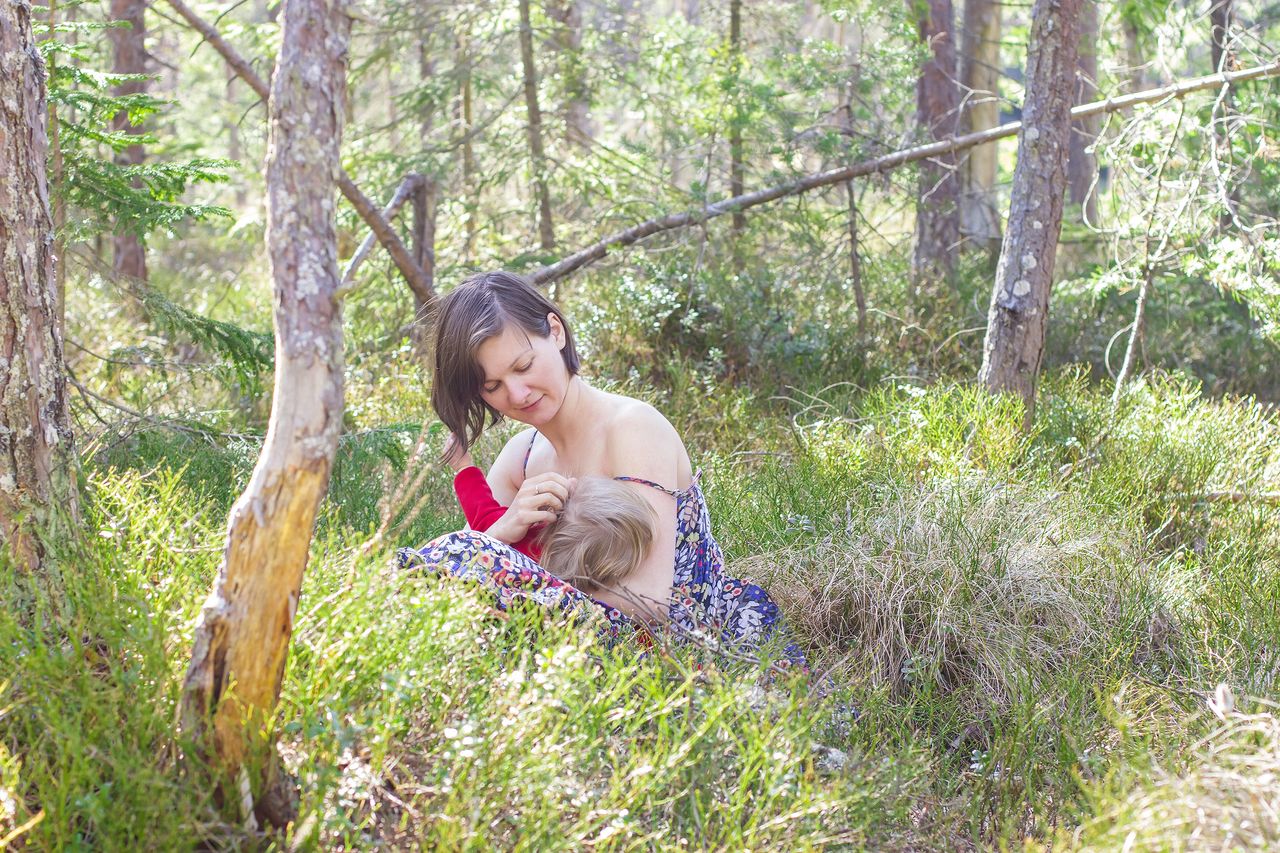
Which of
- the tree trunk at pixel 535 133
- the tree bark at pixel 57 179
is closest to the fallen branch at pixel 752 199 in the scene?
the tree trunk at pixel 535 133

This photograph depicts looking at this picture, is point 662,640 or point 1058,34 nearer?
point 662,640

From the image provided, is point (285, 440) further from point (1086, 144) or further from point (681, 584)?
point (1086, 144)

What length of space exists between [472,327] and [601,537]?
0.75 meters

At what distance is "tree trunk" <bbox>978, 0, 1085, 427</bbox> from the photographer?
5.66 m

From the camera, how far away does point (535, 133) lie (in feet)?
28.0

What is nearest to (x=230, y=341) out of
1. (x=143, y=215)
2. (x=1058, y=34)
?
(x=143, y=215)

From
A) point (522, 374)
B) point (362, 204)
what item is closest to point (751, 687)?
point (522, 374)

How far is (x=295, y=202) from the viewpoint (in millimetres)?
2111

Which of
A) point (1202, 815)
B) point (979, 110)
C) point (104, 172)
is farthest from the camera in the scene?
point (979, 110)

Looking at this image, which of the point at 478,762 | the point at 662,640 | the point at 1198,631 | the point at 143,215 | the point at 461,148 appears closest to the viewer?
the point at 478,762

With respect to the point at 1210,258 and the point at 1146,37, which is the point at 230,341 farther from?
the point at 1146,37

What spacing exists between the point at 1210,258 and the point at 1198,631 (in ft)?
9.27

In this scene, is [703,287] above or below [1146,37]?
below

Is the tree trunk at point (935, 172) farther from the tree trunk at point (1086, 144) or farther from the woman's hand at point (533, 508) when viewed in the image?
the woman's hand at point (533, 508)
